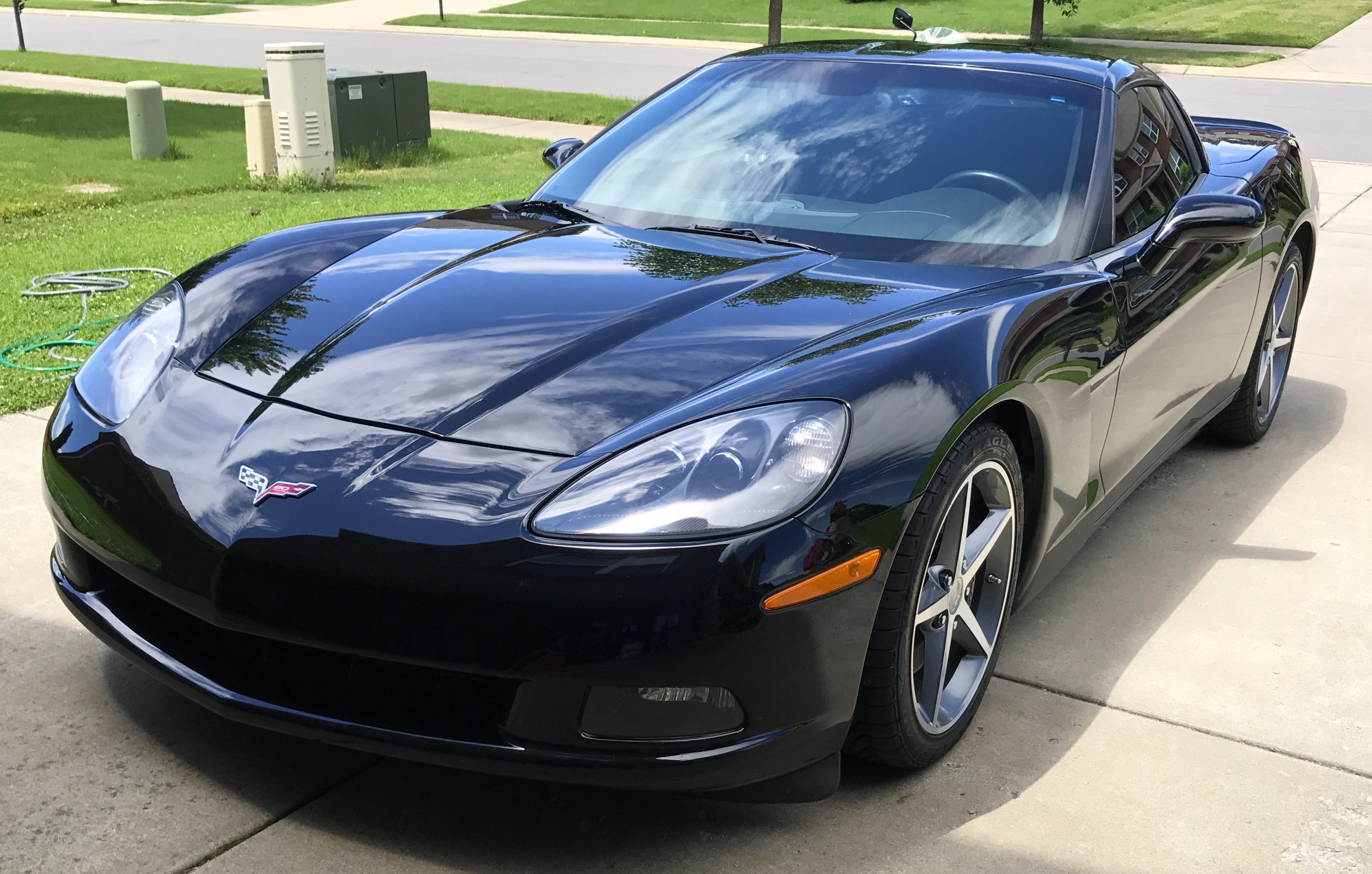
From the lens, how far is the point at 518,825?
2.52 metres

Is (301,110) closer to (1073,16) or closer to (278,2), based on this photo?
(1073,16)

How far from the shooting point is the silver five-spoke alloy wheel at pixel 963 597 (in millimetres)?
2688

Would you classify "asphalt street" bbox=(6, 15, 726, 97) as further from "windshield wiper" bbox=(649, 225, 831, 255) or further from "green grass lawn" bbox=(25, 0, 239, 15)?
"windshield wiper" bbox=(649, 225, 831, 255)

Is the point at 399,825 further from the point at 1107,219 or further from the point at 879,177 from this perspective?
the point at 1107,219

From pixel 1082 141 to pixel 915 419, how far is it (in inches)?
56.7

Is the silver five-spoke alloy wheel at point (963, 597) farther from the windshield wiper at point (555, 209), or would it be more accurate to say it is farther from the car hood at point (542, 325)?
the windshield wiper at point (555, 209)

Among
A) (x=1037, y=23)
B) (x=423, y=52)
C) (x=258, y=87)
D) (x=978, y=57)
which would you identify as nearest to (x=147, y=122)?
(x=258, y=87)

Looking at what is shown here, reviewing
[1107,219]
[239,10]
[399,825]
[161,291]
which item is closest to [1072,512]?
[1107,219]

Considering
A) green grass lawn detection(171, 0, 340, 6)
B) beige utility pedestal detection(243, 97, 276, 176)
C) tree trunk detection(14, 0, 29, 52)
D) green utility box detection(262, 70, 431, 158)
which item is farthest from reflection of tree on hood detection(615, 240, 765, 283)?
green grass lawn detection(171, 0, 340, 6)

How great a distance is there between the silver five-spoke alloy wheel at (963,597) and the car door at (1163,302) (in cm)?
55

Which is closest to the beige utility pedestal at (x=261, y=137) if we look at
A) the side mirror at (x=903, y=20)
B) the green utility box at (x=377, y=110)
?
the green utility box at (x=377, y=110)

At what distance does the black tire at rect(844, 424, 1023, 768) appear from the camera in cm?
→ 247

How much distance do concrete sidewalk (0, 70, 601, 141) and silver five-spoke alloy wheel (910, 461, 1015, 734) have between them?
8.92m

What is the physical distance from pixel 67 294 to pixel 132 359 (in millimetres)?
3961
